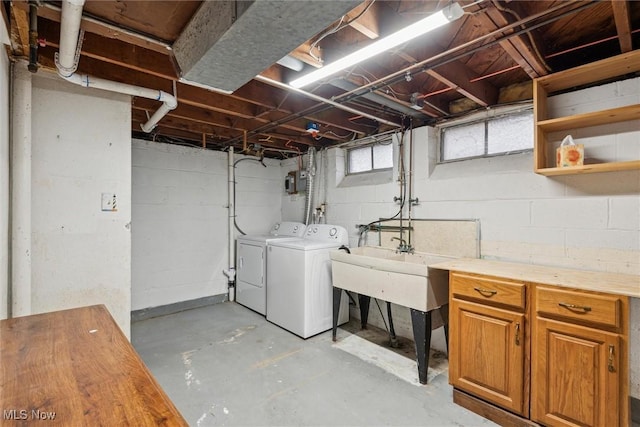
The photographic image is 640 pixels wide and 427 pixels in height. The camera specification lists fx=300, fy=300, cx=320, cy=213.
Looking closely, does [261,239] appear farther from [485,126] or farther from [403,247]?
[485,126]

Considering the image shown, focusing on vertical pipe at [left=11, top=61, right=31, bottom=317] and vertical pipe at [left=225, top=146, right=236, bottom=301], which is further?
vertical pipe at [left=225, top=146, right=236, bottom=301]

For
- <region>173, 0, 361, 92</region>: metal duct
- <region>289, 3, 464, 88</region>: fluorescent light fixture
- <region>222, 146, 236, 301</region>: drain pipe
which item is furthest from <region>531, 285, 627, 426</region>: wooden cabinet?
<region>222, 146, 236, 301</region>: drain pipe

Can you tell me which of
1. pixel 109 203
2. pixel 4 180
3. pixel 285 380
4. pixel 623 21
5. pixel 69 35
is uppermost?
pixel 623 21

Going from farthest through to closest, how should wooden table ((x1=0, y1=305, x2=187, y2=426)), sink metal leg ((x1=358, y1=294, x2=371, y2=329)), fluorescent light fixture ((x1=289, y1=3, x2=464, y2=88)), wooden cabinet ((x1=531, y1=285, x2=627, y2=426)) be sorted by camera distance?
sink metal leg ((x1=358, y1=294, x2=371, y2=329)) → wooden cabinet ((x1=531, y1=285, x2=627, y2=426)) → fluorescent light fixture ((x1=289, y1=3, x2=464, y2=88)) → wooden table ((x1=0, y1=305, x2=187, y2=426))

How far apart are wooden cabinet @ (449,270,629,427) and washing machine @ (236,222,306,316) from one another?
229 cm

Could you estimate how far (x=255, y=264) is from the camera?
151 inches

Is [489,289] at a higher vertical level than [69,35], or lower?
lower

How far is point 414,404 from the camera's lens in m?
2.03

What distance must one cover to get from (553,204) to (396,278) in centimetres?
124

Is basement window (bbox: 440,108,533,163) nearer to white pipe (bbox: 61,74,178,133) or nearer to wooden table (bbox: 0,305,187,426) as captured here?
white pipe (bbox: 61,74,178,133)

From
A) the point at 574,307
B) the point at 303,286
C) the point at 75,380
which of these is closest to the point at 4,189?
the point at 75,380

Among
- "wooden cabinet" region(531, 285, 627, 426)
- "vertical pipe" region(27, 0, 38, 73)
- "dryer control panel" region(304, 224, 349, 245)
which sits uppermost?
"vertical pipe" region(27, 0, 38, 73)

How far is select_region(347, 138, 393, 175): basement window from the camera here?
11.2ft

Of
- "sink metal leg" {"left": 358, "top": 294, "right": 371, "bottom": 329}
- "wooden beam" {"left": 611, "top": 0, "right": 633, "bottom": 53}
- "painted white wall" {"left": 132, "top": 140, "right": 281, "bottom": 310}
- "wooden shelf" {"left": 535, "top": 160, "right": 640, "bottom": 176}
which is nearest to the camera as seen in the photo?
"wooden beam" {"left": 611, "top": 0, "right": 633, "bottom": 53}
